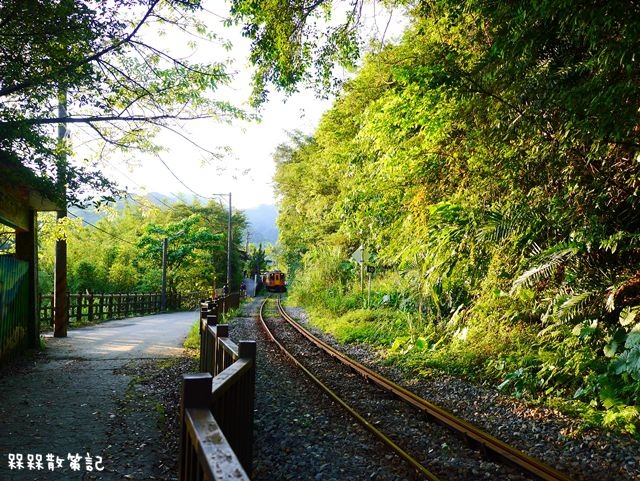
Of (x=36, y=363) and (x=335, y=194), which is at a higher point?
(x=335, y=194)

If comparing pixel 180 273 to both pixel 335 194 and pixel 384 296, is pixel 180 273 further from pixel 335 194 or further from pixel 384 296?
pixel 384 296

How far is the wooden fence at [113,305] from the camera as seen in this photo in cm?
1542

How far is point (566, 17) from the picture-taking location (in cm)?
430

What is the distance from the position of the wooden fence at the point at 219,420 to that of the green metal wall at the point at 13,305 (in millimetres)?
5832

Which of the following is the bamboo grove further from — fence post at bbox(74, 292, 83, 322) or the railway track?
fence post at bbox(74, 292, 83, 322)

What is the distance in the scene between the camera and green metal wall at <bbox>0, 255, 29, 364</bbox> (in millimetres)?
8000

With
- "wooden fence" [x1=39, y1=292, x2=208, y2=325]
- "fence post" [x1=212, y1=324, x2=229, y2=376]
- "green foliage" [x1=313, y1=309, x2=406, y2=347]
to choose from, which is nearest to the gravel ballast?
"fence post" [x1=212, y1=324, x2=229, y2=376]

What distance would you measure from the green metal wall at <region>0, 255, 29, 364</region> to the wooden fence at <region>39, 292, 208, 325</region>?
2129 millimetres

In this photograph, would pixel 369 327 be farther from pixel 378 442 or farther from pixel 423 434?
pixel 378 442

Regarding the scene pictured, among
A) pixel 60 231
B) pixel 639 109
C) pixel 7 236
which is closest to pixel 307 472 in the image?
pixel 639 109

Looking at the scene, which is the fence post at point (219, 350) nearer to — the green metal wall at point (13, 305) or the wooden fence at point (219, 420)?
the wooden fence at point (219, 420)

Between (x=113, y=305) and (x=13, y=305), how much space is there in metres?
12.0

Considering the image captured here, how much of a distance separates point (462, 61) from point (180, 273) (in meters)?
29.4

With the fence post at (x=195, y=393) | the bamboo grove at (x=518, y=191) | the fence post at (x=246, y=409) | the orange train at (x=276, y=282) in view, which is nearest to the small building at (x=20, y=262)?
the fence post at (x=246, y=409)
